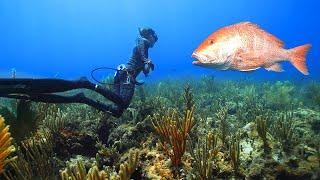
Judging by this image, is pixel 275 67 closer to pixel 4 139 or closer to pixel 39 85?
pixel 4 139

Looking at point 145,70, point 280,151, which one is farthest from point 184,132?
point 145,70

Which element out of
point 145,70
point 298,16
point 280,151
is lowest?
point 280,151

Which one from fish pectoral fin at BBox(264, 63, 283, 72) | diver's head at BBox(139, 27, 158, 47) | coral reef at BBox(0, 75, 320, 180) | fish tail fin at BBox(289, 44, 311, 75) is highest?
diver's head at BBox(139, 27, 158, 47)

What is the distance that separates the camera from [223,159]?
18.0 feet

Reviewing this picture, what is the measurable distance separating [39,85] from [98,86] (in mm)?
1280

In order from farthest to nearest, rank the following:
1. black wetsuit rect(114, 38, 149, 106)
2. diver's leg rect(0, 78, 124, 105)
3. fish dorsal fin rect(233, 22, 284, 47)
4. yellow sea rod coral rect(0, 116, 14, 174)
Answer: black wetsuit rect(114, 38, 149, 106)
diver's leg rect(0, 78, 124, 105)
fish dorsal fin rect(233, 22, 284, 47)
yellow sea rod coral rect(0, 116, 14, 174)

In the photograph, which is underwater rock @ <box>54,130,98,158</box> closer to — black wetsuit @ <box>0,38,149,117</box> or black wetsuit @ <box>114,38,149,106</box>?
black wetsuit @ <box>0,38,149,117</box>

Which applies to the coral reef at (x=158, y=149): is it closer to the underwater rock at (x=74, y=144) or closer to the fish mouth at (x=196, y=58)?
the underwater rock at (x=74, y=144)

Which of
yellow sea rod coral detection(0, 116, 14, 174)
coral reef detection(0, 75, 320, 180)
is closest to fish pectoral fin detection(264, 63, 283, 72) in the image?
coral reef detection(0, 75, 320, 180)

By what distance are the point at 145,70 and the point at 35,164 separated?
4.01 meters

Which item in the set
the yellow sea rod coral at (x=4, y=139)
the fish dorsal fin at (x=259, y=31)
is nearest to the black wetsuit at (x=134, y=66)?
the fish dorsal fin at (x=259, y=31)

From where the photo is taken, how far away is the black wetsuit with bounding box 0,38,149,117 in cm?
632

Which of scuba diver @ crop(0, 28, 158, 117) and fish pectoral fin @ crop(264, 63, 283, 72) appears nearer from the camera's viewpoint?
fish pectoral fin @ crop(264, 63, 283, 72)

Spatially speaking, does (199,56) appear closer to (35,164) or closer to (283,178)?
(283,178)
